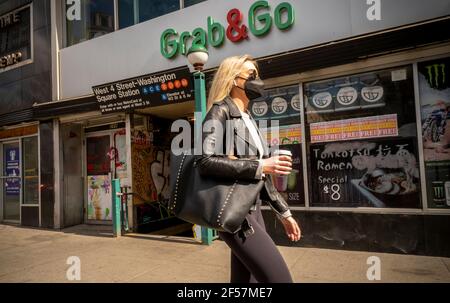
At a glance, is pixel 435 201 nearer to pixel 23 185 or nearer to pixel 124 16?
pixel 124 16

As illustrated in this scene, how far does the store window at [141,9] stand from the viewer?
717 cm

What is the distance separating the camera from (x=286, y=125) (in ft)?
18.8

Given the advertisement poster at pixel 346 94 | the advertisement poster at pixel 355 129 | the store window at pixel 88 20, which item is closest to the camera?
the advertisement poster at pixel 355 129

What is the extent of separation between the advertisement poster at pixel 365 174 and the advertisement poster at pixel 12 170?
27.6ft

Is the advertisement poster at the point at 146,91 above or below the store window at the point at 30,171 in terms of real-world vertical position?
above

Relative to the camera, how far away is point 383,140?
494cm

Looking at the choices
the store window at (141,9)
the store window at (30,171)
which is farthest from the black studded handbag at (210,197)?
the store window at (30,171)

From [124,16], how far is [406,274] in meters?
A: 7.70

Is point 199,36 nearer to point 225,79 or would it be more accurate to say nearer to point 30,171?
point 225,79

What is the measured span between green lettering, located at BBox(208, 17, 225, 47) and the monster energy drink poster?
11.3 ft

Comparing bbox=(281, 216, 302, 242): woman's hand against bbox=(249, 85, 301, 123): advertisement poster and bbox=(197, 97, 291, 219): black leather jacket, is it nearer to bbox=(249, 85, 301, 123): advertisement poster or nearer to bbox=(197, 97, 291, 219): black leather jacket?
bbox=(197, 97, 291, 219): black leather jacket

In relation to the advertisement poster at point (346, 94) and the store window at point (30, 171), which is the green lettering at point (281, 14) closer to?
the advertisement poster at point (346, 94)

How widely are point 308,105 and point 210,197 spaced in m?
4.20
